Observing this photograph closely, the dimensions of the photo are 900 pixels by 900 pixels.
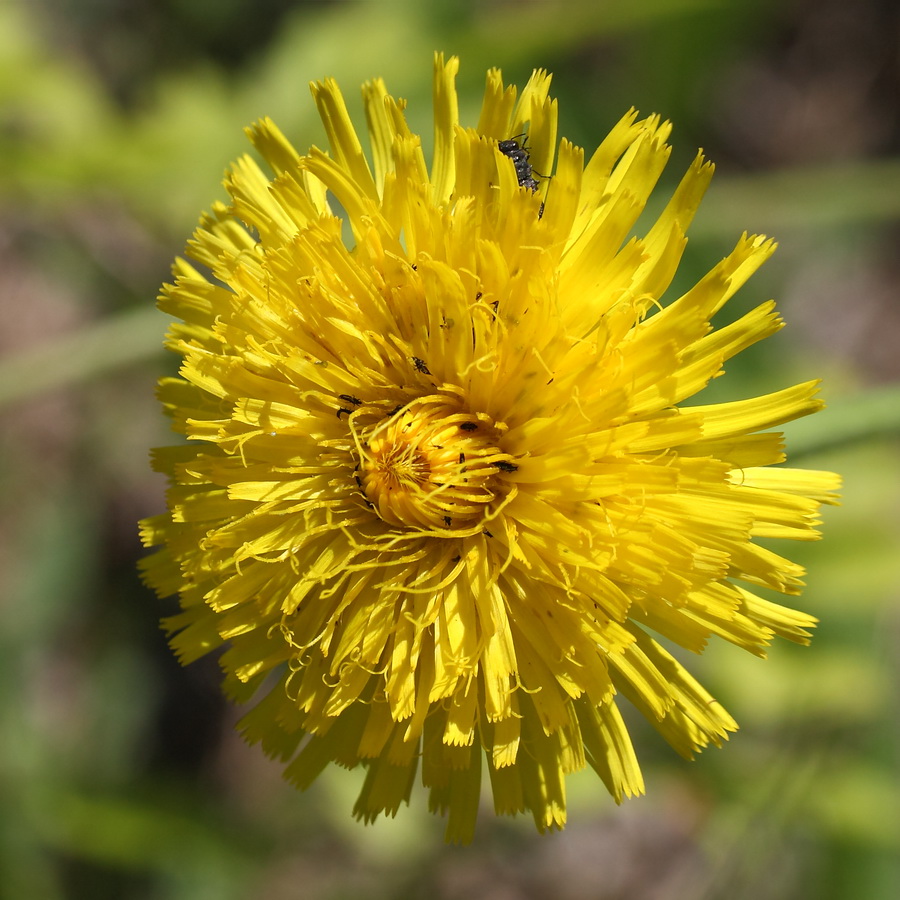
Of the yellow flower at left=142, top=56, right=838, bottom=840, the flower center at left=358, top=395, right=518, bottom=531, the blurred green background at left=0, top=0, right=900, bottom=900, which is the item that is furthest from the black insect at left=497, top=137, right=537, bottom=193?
the blurred green background at left=0, top=0, right=900, bottom=900

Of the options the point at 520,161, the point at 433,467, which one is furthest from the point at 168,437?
the point at 520,161

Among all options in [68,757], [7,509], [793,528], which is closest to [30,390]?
[7,509]

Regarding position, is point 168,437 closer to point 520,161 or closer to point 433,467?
point 433,467

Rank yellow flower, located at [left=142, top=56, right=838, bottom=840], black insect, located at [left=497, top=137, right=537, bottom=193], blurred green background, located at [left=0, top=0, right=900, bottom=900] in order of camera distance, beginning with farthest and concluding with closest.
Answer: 1. blurred green background, located at [left=0, top=0, right=900, bottom=900]
2. black insect, located at [left=497, top=137, right=537, bottom=193]
3. yellow flower, located at [left=142, top=56, right=838, bottom=840]

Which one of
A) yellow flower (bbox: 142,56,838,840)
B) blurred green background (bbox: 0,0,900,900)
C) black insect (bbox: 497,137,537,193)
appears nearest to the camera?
yellow flower (bbox: 142,56,838,840)

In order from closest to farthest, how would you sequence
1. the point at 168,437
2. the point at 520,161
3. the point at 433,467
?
the point at 433,467 < the point at 520,161 < the point at 168,437

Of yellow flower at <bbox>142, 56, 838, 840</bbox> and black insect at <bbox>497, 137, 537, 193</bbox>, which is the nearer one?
yellow flower at <bbox>142, 56, 838, 840</bbox>

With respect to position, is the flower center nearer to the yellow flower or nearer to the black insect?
the yellow flower

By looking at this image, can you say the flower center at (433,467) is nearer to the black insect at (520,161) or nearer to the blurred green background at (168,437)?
the black insect at (520,161)
